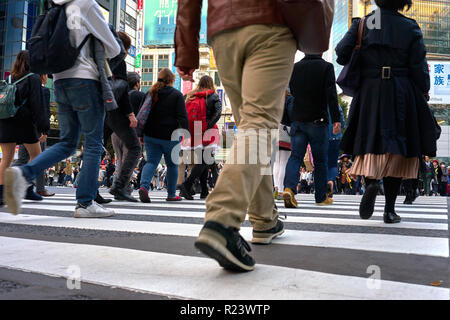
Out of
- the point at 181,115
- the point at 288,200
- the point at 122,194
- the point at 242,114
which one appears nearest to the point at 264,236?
the point at 242,114

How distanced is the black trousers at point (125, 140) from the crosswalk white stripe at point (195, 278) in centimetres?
343

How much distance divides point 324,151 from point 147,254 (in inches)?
149

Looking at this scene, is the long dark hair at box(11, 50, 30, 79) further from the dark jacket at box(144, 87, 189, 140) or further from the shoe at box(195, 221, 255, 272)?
the shoe at box(195, 221, 255, 272)

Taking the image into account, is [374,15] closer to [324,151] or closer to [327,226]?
[327,226]

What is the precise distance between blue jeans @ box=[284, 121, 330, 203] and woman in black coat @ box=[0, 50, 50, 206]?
291 centimetres

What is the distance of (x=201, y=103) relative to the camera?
21.1 ft

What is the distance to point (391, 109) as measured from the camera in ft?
10.6

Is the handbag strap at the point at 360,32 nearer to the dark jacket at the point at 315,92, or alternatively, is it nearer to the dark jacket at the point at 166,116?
the dark jacket at the point at 315,92

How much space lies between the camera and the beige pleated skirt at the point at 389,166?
3.23m

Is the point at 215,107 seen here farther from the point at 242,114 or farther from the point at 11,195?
the point at 242,114

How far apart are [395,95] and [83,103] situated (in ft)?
7.93

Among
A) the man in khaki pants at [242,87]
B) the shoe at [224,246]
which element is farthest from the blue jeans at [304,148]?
the shoe at [224,246]
